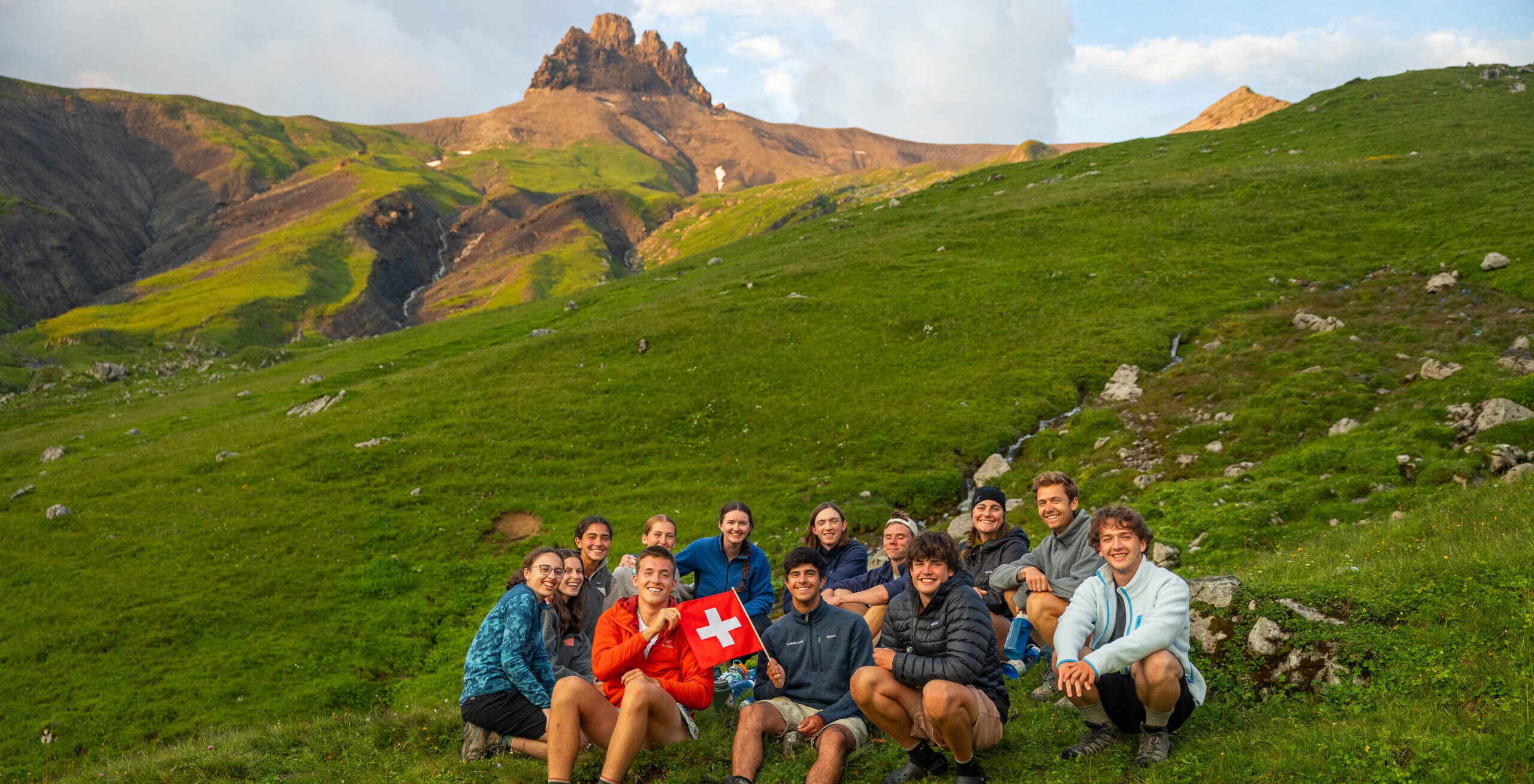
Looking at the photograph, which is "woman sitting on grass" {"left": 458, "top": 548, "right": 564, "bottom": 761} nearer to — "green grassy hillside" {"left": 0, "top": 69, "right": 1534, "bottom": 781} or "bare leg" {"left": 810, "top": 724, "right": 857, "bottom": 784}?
"green grassy hillside" {"left": 0, "top": 69, "right": 1534, "bottom": 781}

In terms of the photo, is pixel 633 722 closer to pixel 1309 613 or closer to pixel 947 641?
pixel 947 641

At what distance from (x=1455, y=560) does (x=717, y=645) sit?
9.45 meters

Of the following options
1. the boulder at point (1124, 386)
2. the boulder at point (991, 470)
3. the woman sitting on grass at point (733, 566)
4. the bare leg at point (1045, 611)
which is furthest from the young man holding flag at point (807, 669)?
the boulder at point (1124, 386)

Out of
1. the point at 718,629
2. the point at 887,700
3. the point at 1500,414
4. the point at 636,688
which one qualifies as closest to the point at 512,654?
the point at 636,688

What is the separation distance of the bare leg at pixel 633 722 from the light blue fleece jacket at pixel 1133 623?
481 centimetres

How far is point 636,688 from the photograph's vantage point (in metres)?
8.84

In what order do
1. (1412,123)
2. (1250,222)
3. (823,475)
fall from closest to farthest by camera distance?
(823,475), (1250,222), (1412,123)

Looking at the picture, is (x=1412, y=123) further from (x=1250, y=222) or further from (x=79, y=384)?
(x=79, y=384)

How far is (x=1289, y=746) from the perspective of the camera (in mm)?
6902

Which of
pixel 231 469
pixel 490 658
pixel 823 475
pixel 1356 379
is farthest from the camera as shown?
pixel 231 469

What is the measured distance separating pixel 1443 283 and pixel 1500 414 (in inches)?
772

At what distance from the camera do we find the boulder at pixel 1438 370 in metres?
23.1

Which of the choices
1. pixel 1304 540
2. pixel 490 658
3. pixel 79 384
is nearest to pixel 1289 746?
pixel 490 658

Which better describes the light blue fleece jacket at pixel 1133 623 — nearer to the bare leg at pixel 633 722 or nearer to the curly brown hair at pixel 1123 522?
the curly brown hair at pixel 1123 522
